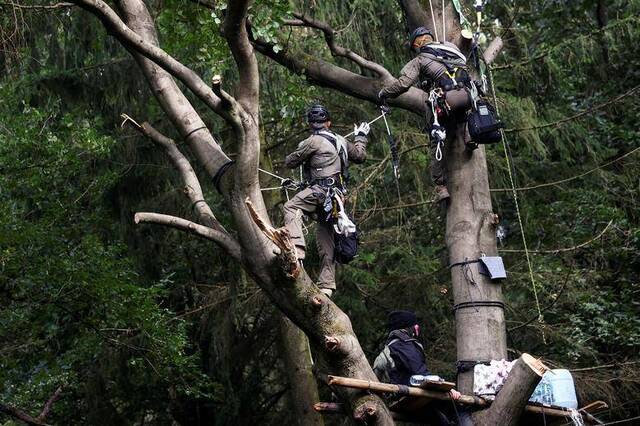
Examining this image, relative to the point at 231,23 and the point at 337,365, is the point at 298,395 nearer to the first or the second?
the point at 337,365

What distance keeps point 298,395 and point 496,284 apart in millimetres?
3674

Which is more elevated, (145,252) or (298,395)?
(145,252)

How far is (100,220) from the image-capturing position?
12328 mm

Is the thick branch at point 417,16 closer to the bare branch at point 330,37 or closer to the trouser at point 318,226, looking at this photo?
the bare branch at point 330,37

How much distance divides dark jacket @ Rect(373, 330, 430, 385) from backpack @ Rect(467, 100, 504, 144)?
1568 millimetres

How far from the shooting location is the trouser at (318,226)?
7.69 m

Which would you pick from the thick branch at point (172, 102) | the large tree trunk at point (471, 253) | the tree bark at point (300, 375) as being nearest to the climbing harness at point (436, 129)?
the large tree trunk at point (471, 253)

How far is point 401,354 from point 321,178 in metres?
1.67

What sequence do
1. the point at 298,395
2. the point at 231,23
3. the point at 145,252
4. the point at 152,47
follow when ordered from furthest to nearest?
the point at 145,252, the point at 298,395, the point at 152,47, the point at 231,23

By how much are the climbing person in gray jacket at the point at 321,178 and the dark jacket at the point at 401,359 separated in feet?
3.27

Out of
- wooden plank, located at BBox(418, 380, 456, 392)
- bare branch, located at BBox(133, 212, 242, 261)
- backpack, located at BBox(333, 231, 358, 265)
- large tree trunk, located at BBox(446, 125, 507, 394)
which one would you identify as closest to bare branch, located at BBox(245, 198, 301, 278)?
bare branch, located at BBox(133, 212, 242, 261)

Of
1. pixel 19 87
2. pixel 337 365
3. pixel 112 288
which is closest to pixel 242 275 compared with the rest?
pixel 112 288

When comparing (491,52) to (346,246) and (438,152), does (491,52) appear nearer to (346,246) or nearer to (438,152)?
(438,152)

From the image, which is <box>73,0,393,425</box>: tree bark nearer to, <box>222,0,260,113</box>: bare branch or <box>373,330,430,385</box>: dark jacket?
<box>222,0,260,113</box>: bare branch
